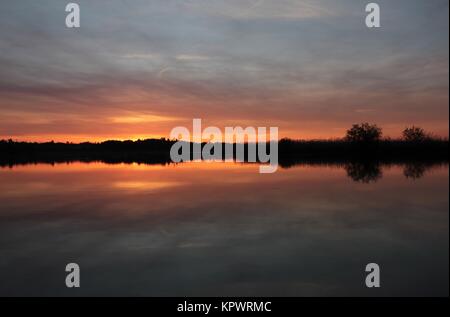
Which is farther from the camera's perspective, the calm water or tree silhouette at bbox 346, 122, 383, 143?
tree silhouette at bbox 346, 122, 383, 143

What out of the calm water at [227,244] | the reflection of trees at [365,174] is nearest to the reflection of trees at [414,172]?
the reflection of trees at [365,174]

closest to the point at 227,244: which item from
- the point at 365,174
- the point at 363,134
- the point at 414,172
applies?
the point at 365,174

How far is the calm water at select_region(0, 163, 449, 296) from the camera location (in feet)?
23.4

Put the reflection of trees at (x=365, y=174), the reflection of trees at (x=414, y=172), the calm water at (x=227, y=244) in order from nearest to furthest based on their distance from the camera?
1. the calm water at (x=227, y=244)
2. the reflection of trees at (x=365, y=174)
3. the reflection of trees at (x=414, y=172)

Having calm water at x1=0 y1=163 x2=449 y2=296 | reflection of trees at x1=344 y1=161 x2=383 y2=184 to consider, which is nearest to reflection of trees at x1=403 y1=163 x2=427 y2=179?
reflection of trees at x1=344 y1=161 x2=383 y2=184

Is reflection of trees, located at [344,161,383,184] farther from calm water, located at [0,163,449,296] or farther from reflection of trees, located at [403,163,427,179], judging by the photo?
calm water, located at [0,163,449,296]

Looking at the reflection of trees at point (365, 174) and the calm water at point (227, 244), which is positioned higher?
the reflection of trees at point (365, 174)

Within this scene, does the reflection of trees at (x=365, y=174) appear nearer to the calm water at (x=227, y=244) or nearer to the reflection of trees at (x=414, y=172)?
the reflection of trees at (x=414, y=172)

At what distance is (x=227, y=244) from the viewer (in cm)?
977

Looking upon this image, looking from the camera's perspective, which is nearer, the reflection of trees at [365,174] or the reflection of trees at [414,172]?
the reflection of trees at [365,174]

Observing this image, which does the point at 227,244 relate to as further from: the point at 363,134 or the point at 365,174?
the point at 363,134

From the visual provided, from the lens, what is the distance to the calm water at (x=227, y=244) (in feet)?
23.4

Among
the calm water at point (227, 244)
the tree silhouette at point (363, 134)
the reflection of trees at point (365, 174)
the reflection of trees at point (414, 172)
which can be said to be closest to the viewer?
the calm water at point (227, 244)
